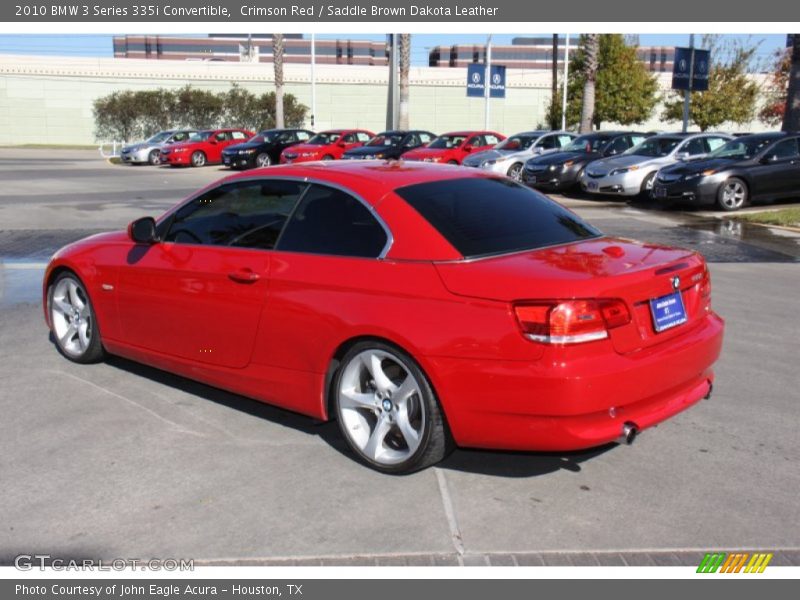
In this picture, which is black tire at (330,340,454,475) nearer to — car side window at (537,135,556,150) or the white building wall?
car side window at (537,135,556,150)

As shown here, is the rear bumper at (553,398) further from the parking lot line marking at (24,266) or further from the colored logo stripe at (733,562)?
the parking lot line marking at (24,266)

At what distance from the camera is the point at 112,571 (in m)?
3.63

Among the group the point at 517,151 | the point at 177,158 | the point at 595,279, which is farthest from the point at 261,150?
the point at 595,279

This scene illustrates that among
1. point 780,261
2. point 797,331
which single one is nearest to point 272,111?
point 780,261

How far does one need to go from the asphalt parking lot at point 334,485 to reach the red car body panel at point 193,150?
30401 millimetres

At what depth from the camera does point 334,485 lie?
4.43m

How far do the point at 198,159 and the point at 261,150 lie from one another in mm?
3900

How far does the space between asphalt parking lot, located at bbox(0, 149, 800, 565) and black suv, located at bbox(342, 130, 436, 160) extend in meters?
23.3

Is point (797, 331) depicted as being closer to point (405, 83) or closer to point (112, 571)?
point (112, 571)

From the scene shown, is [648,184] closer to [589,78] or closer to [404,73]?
[589,78]

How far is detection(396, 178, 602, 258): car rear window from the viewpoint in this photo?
15.1 feet

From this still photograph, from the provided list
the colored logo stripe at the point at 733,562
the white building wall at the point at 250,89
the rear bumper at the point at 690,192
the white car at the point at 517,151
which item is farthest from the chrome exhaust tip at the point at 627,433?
the white building wall at the point at 250,89

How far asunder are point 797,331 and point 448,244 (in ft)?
15.0

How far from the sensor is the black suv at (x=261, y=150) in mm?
33656
